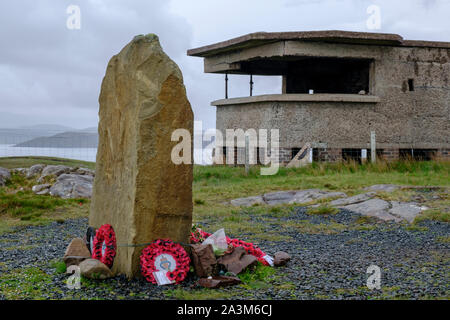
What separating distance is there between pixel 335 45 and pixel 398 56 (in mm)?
2676

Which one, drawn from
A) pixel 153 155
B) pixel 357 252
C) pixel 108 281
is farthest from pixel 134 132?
pixel 357 252

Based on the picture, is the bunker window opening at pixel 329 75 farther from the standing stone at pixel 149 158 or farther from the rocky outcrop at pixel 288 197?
the standing stone at pixel 149 158

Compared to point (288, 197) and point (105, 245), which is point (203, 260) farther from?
point (288, 197)

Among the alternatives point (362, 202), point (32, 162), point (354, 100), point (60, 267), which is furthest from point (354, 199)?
point (32, 162)

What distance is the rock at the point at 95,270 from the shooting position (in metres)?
5.42

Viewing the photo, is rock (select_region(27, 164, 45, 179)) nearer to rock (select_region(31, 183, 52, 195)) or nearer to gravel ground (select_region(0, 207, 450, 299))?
rock (select_region(31, 183, 52, 195))

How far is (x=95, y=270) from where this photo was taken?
544cm

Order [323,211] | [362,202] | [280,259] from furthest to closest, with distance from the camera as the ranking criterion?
[362,202]
[323,211]
[280,259]

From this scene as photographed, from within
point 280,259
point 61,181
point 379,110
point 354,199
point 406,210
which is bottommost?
point 280,259

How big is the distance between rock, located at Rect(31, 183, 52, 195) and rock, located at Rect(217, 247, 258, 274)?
27.5ft

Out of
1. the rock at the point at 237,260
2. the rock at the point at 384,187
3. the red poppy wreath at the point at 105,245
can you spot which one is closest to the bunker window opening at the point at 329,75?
the rock at the point at 384,187

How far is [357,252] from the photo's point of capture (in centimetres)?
701

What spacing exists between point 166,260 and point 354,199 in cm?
663

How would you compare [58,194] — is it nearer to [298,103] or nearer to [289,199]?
[289,199]
